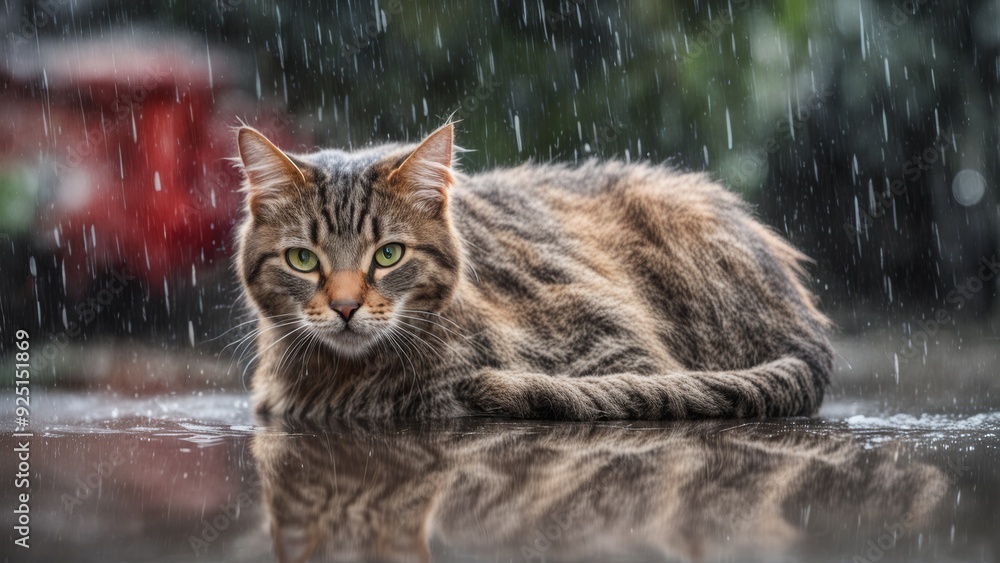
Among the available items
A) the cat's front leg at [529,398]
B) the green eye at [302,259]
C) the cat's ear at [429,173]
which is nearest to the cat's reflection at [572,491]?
the cat's front leg at [529,398]

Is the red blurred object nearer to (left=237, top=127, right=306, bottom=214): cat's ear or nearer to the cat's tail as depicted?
(left=237, top=127, right=306, bottom=214): cat's ear

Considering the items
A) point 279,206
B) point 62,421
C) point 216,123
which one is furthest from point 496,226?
point 216,123

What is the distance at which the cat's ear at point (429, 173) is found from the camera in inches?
94.4

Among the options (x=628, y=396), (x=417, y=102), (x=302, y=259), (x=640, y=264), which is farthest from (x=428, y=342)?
(x=417, y=102)

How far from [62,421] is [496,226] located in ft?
4.44

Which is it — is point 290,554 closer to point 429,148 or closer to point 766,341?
point 429,148

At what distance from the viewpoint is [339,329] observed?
2.29 m

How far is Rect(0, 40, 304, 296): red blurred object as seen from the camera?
4719 mm

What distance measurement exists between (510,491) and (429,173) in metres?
1.10

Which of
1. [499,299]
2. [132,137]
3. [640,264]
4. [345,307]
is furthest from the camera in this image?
[132,137]

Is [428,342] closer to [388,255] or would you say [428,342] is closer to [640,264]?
[388,255]

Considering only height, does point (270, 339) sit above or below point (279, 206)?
below

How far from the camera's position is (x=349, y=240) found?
2.36m

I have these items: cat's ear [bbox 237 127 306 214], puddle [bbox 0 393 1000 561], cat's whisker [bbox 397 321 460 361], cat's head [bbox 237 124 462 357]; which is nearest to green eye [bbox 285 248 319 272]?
cat's head [bbox 237 124 462 357]
